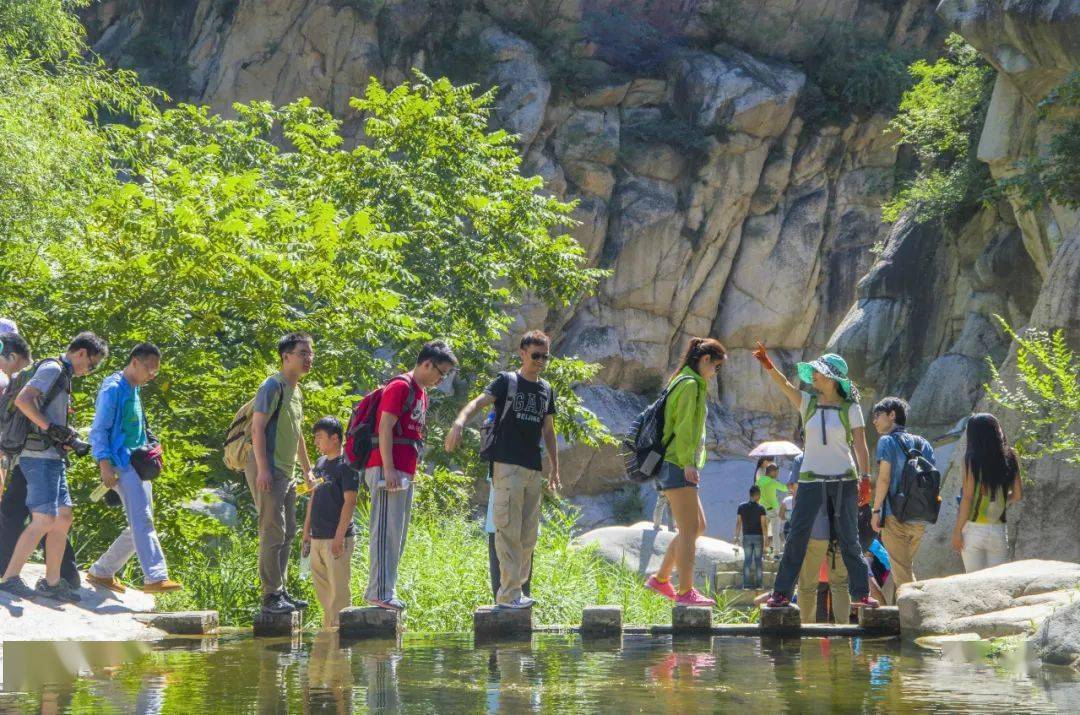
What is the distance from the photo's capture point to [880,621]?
25.5 ft

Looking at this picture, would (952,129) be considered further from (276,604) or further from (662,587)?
(276,604)

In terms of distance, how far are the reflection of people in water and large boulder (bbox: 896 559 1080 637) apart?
3.41 m

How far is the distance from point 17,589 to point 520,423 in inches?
122

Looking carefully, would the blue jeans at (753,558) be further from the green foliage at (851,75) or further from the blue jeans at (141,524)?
the green foliage at (851,75)

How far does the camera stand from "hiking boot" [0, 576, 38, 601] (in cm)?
769

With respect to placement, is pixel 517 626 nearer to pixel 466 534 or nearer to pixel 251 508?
pixel 466 534

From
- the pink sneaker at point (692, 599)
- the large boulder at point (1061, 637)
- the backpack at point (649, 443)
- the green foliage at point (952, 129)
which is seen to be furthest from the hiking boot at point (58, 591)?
the green foliage at point (952, 129)

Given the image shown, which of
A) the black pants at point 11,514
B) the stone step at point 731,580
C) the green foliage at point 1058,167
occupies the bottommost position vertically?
the stone step at point 731,580

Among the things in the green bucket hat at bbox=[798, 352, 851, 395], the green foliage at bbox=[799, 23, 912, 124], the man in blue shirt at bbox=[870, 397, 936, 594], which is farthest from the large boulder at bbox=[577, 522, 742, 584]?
the green foliage at bbox=[799, 23, 912, 124]

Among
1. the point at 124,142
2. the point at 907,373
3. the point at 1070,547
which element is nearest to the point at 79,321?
the point at 124,142

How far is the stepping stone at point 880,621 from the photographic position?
7.75 meters

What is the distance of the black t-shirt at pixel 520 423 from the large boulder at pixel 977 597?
244 centimetres

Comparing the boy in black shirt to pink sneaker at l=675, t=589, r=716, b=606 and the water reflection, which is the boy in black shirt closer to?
the water reflection

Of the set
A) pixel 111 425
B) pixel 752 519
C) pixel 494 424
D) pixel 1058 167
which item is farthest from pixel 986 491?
pixel 1058 167
